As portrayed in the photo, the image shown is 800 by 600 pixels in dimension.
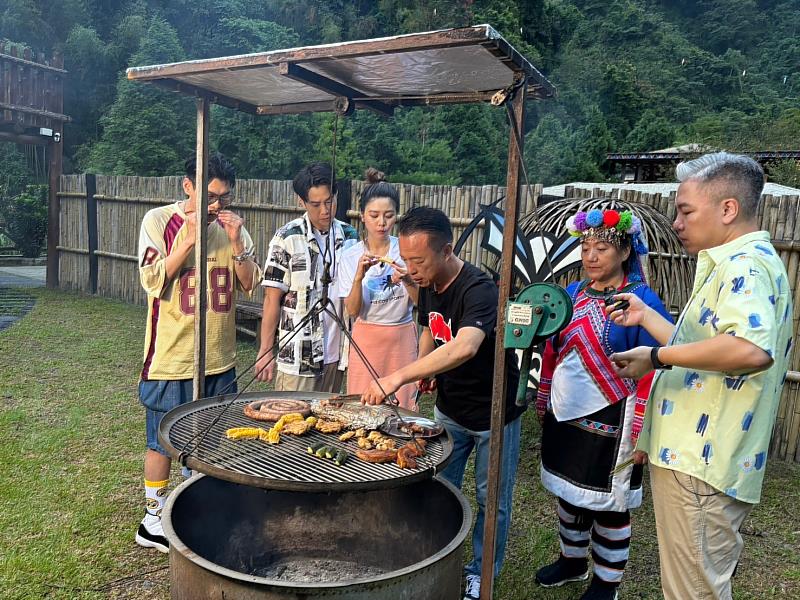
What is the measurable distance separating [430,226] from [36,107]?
11.9 m

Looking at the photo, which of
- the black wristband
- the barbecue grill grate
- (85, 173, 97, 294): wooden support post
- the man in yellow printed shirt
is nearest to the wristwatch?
the barbecue grill grate

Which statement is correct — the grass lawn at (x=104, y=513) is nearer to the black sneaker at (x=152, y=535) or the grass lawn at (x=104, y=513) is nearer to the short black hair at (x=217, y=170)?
the black sneaker at (x=152, y=535)

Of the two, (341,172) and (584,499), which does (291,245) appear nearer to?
(584,499)

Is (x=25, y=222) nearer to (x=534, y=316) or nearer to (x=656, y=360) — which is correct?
(x=534, y=316)

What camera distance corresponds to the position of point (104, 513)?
12.7ft

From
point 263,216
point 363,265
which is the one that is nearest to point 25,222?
point 263,216

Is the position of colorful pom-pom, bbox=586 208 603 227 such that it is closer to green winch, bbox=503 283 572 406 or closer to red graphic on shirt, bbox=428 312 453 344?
red graphic on shirt, bbox=428 312 453 344

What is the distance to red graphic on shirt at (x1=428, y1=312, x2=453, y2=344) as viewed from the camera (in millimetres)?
2797

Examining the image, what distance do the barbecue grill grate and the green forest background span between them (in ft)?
49.8

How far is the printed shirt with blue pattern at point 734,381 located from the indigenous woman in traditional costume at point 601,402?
72 cm

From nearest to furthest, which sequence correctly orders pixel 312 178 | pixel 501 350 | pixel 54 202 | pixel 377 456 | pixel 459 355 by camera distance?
pixel 501 350 < pixel 377 456 < pixel 459 355 < pixel 312 178 < pixel 54 202

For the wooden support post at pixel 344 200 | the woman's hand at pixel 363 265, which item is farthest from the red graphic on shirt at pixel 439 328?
the wooden support post at pixel 344 200

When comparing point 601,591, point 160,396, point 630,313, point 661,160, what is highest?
point 661,160

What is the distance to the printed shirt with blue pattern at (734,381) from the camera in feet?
6.19
